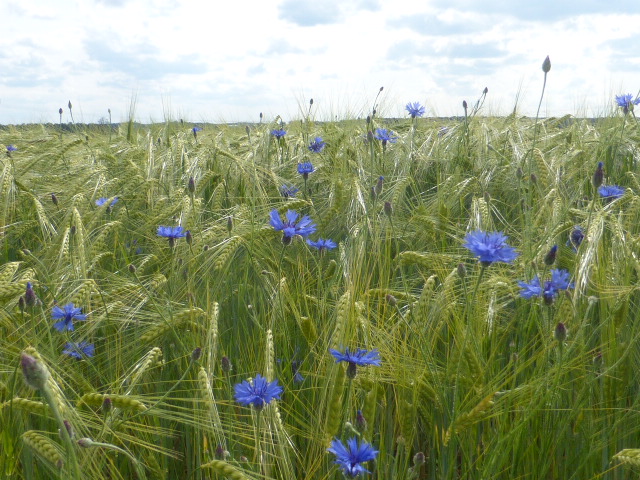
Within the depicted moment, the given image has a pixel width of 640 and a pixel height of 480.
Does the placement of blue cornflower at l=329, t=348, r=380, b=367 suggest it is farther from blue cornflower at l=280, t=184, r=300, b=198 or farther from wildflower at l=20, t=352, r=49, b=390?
blue cornflower at l=280, t=184, r=300, b=198

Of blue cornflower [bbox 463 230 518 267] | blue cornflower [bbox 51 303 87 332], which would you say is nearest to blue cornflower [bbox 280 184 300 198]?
blue cornflower [bbox 51 303 87 332]

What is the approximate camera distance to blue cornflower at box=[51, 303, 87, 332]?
60.9 inches

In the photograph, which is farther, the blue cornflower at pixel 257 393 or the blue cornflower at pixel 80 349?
the blue cornflower at pixel 80 349

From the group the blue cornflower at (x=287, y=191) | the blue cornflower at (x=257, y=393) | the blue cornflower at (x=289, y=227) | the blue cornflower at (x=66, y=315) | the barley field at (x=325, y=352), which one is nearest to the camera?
the blue cornflower at (x=257, y=393)

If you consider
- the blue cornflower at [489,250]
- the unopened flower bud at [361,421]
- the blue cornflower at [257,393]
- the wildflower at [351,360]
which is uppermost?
the blue cornflower at [489,250]

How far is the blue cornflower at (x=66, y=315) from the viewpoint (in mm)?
1548

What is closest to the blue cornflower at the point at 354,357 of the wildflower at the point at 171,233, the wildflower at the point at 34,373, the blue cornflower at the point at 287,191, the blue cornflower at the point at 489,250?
the blue cornflower at the point at 489,250

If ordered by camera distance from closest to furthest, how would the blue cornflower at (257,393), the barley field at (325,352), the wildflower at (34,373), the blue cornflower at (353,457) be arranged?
the wildflower at (34,373)
the blue cornflower at (353,457)
the blue cornflower at (257,393)
the barley field at (325,352)

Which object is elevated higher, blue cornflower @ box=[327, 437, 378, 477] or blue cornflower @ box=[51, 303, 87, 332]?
blue cornflower @ box=[51, 303, 87, 332]

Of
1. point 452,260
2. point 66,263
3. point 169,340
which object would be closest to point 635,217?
point 452,260

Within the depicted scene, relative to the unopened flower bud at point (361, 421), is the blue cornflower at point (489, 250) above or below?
above

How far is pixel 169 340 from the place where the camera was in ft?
5.86

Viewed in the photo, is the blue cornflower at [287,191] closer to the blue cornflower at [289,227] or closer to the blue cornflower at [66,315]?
the blue cornflower at [289,227]

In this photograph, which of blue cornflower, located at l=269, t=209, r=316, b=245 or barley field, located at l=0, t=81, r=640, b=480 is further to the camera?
blue cornflower, located at l=269, t=209, r=316, b=245
